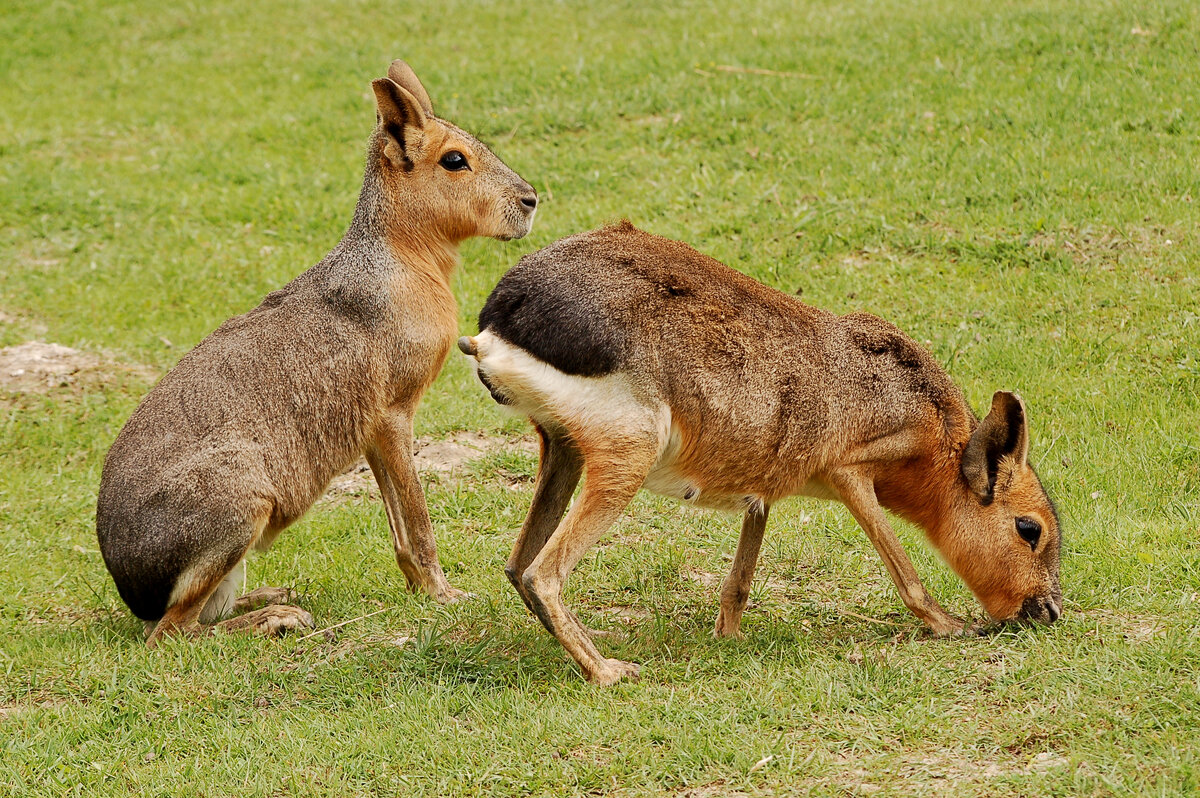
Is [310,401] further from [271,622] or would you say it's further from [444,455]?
[444,455]

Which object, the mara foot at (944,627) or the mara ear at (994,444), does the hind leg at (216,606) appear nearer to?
the mara foot at (944,627)

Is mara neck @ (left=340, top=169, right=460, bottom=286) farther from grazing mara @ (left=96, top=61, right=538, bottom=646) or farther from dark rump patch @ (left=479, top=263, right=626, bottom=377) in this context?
dark rump patch @ (left=479, top=263, right=626, bottom=377)

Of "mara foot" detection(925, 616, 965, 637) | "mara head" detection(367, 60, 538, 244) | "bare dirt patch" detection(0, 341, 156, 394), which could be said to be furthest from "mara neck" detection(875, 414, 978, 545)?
"bare dirt patch" detection(0, 341, 156, 394)

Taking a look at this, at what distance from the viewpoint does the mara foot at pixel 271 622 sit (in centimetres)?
525

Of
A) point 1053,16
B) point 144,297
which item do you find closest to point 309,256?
point 144,297

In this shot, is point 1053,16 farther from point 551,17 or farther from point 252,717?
point 252,717

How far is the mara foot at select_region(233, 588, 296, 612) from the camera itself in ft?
18.5

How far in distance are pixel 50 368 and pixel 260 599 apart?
344 cm

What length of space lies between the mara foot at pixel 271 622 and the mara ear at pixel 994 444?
109 inches

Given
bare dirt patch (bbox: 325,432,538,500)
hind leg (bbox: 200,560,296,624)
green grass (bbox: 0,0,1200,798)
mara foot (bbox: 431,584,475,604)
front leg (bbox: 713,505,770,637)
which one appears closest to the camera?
green grass (bbox: 0,0,1200,798)

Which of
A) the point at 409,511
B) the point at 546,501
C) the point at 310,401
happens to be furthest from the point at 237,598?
the point at 546,501

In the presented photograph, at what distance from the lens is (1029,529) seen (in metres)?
4.85

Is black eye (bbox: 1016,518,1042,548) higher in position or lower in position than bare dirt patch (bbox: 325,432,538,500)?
higher

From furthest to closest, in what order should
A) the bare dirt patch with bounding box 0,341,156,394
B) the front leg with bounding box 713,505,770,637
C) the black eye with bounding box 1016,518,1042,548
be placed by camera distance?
the bare dirt patch with bounding box 0,341,156,394, the front leg with bounding box 713,505,770,637, the black eye with bounding box 1016,518,1042,548
